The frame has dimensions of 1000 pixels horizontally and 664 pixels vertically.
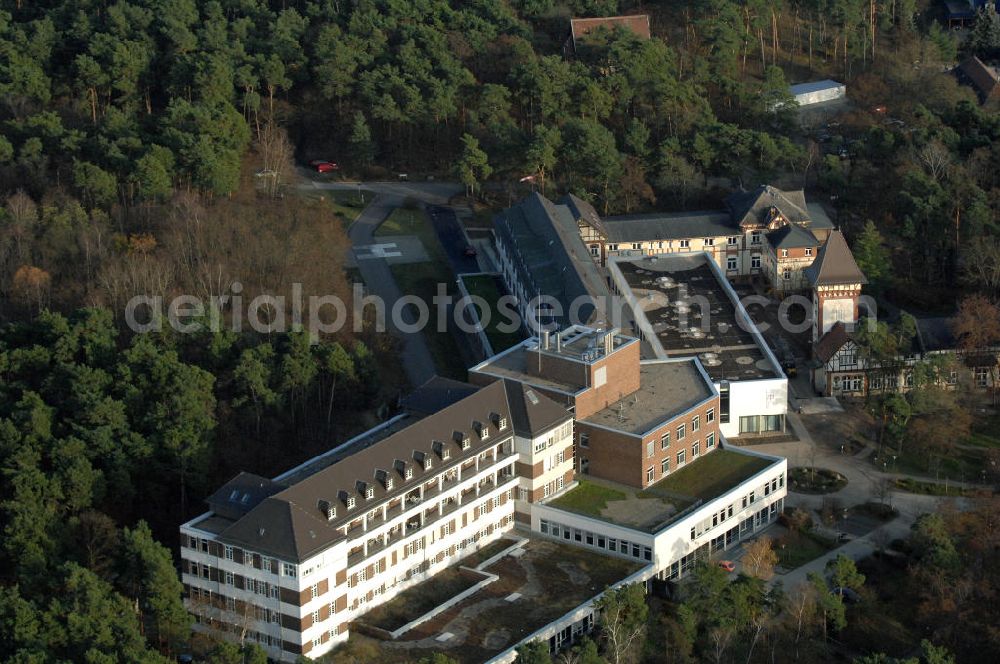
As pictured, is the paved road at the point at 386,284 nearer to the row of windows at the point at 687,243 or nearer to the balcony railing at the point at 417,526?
the row of windows at the point at 687,243

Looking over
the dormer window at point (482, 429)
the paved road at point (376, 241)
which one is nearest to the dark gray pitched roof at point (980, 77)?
the paved road at point (376, 241)

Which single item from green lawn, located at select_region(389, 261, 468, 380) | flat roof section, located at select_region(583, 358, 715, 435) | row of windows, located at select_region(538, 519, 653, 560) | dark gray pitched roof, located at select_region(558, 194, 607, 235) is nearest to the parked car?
row of windows, located at select_region(538, 519, 653, 560)

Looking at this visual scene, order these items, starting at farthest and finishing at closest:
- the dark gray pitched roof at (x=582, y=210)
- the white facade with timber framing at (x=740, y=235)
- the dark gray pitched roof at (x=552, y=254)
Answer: the dark gray pitched roof at (x=582, y=210)
the white facade with timber framing at (x=740, y=235)
the dark gray pitched roof at (x=552, y=254)

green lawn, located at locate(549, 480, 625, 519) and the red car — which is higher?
the red car

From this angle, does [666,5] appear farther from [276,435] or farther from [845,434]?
[276,435]

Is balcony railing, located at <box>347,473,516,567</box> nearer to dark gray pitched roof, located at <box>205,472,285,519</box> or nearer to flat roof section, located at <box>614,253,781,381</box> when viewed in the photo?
dark gray pitched roof, located at <box>205,472,285,519</box>

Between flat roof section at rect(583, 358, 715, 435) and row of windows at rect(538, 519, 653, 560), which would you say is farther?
flat roof section at rect(583, 358, 715, 435)
